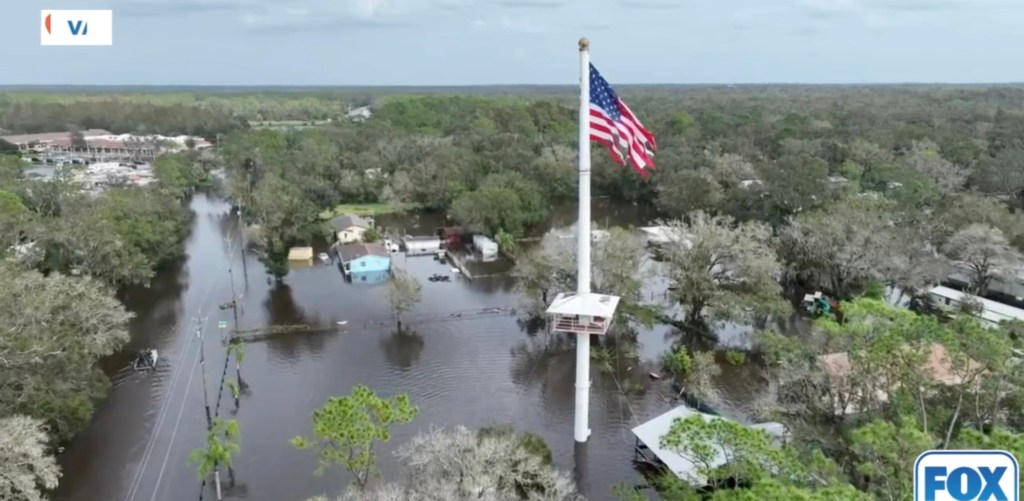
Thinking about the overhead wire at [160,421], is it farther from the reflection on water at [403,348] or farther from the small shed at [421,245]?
the small shed at [421,245]

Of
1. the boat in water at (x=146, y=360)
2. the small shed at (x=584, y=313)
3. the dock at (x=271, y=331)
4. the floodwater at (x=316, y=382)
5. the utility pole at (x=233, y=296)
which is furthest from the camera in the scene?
the utility pole at (x=233, y=296)

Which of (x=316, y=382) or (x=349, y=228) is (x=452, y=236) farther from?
(x=316, y=382)

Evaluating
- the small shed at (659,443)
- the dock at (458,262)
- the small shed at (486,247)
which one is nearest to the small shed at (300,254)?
the dock at (458,262)

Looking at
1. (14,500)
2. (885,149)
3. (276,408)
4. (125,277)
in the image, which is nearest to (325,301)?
(125,277)

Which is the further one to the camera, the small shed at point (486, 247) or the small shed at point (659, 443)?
the small shed at point (486, 247)

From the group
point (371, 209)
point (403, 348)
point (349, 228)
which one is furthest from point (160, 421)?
point (371, 209)

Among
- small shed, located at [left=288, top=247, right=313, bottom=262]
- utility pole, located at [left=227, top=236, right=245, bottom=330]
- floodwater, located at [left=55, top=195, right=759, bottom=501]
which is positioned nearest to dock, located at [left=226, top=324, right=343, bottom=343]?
floodwater, located at [left=55, top=195, right=759, bottom=501]

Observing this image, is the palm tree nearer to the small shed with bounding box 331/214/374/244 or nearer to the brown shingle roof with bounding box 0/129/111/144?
the small shed with bounding box 331/214/374/244
